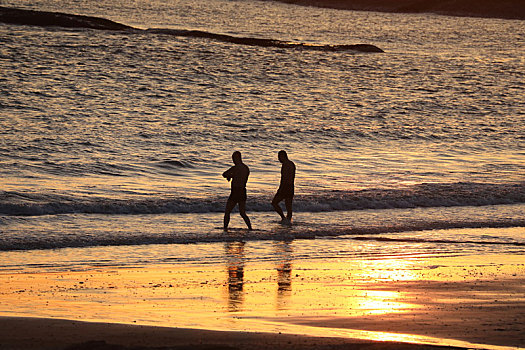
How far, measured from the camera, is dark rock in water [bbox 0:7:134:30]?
175 ft

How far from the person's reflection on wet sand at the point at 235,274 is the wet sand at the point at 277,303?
2cm

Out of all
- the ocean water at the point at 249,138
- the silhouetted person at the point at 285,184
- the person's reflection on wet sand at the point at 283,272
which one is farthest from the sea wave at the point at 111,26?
the person's reflection on wet sand at the point at 283,272

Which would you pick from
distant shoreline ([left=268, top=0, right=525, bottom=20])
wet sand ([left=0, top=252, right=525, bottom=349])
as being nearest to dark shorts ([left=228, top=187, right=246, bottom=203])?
wet sand ([left=0, top=252, right=525, bottom=349])

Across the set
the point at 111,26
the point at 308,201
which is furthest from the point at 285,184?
the point at 111,26

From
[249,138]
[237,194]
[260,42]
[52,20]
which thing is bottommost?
[237,194]

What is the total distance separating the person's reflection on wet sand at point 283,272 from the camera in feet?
30.0

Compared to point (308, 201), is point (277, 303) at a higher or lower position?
lower

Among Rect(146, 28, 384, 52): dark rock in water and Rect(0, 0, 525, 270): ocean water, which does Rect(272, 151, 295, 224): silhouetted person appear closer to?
Rect(0, 0, 525, 270): ocean water

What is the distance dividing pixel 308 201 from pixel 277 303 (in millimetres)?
10720

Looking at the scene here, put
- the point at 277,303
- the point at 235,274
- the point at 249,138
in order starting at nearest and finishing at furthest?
the point at 277,303
the point at 235,274
the point at 249,138

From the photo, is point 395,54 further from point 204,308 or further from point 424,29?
point 204,308

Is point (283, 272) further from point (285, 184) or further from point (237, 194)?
point (285, 184)

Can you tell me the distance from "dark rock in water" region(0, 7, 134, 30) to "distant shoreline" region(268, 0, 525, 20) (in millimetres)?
37691

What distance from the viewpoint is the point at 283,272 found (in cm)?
1095
